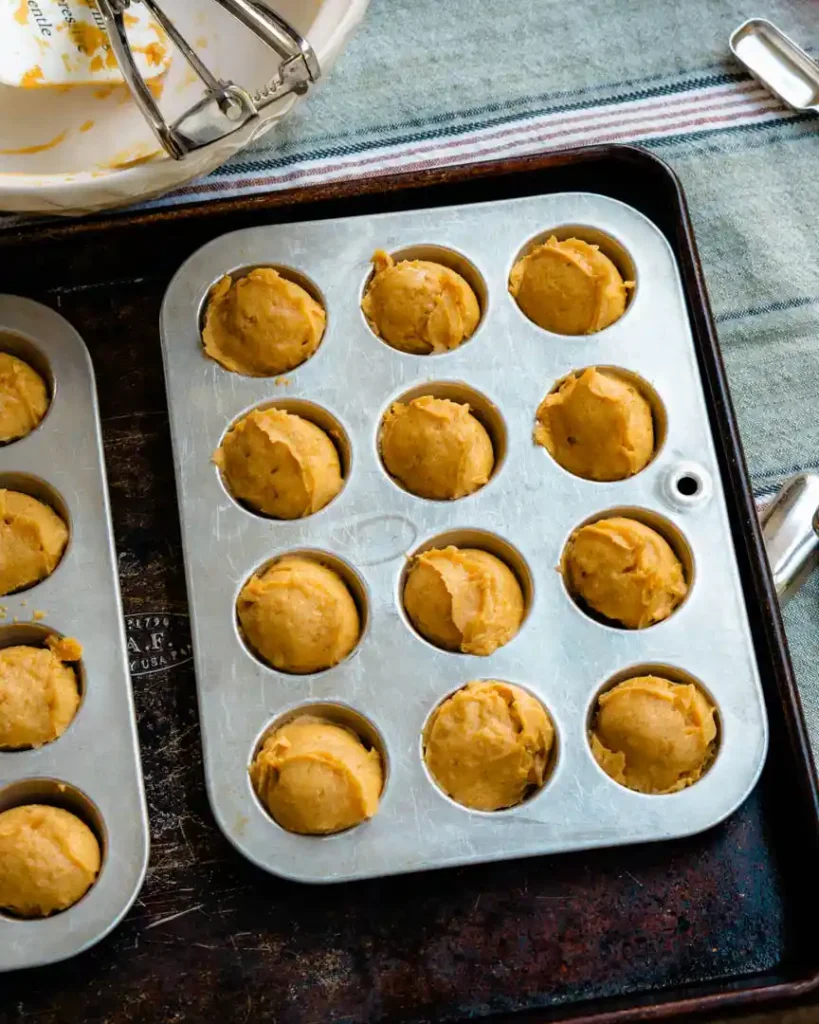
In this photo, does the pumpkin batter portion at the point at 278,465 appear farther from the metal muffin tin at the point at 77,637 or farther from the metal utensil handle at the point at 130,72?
the metal utensil handle at the point at 130,72

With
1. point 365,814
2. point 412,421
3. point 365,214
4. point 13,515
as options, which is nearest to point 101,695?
point 13,515

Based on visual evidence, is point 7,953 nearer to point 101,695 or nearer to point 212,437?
point 101,695

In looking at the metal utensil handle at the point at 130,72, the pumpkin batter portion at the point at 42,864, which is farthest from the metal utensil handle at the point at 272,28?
the pumpkin batter portion at the point at 42,864

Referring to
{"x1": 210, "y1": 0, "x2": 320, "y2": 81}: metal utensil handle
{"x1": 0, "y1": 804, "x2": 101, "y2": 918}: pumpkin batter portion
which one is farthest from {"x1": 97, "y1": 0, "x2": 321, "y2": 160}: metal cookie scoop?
{"x1": 0, "y1": 804, "x2": 101, "y2": 918}: pumpkin batter portion

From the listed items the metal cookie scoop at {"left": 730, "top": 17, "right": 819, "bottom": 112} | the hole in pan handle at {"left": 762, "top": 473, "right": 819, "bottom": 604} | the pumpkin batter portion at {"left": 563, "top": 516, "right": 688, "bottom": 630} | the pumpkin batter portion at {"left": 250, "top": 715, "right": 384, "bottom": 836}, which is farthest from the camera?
the metal cookie scoop at {"left": 730, "top": 17, "right": 819, "bottom": 112}

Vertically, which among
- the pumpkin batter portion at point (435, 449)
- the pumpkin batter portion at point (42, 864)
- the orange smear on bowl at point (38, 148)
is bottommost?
the pumpkin batter portion at point (42, 864)

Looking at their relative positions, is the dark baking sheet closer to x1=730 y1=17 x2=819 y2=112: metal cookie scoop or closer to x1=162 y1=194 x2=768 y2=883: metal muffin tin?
x1=162 y1=194 x2=768 y2=883: metal muffin tin
